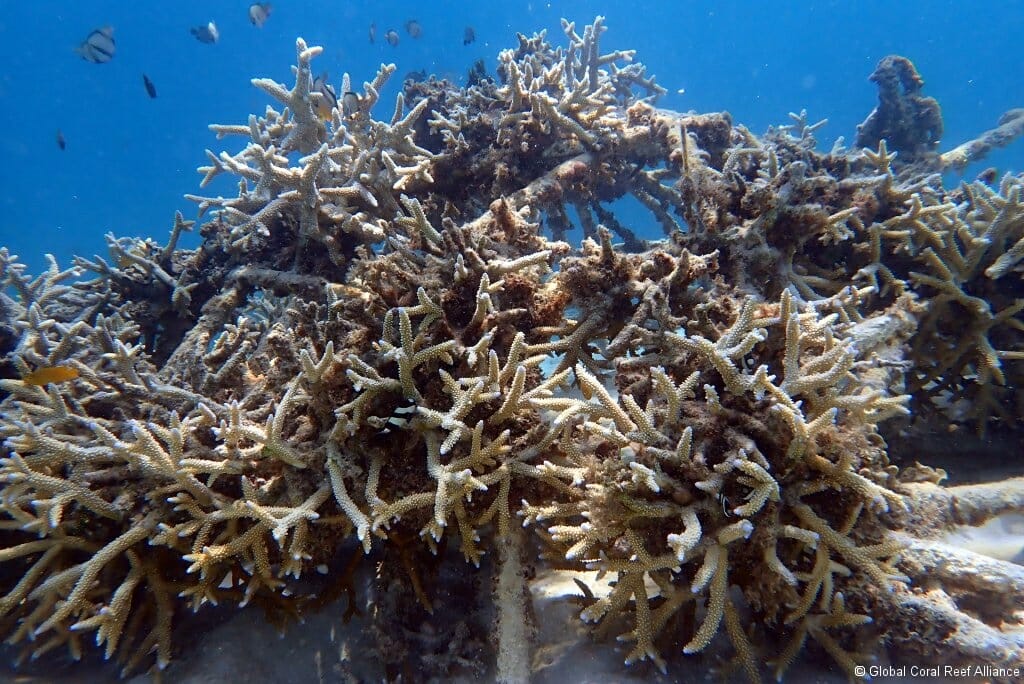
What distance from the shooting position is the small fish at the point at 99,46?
32.9ft

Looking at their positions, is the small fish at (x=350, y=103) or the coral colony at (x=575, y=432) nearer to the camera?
the coral colony at (x=575, y=432)

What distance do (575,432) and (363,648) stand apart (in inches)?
69.0

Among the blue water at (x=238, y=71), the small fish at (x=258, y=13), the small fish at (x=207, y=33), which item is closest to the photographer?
the small fish at (x=258, y=13)

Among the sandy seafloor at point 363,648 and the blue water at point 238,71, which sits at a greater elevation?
the blue water at point 238,71

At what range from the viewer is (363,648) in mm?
2906

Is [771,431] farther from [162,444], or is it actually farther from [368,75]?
[368,75]

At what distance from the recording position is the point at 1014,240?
142 inches

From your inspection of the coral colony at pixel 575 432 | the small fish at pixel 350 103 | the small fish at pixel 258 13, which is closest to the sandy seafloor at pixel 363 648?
the coral colony at pixel 575 432

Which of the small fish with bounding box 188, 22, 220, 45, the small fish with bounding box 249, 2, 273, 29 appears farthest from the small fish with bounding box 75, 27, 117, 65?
the small fish with bounding box 249, 2, 273, 29

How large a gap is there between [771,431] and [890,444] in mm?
2343

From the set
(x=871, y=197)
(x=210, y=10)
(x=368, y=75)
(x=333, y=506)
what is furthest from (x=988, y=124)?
(x=210, y=10)

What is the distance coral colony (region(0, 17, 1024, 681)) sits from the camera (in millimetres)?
2203

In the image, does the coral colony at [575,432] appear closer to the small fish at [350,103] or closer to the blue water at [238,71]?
the small fish at [350,103]

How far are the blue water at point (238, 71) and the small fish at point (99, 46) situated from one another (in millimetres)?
72238
